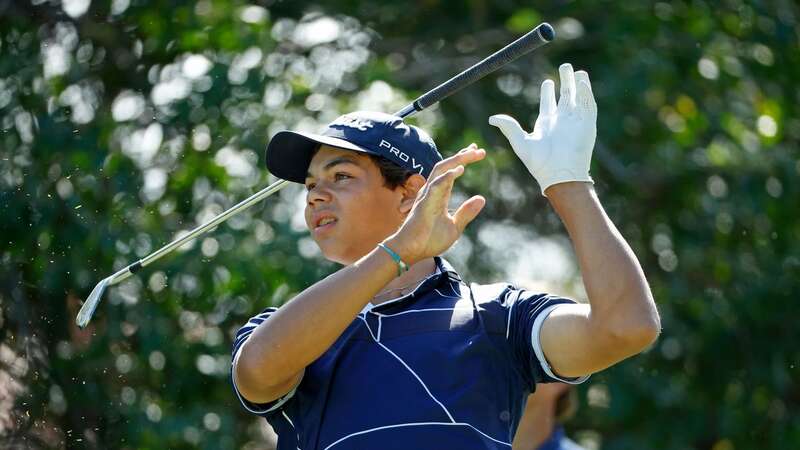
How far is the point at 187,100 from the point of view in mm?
6188

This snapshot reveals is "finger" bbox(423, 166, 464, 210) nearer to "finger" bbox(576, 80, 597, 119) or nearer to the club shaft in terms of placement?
"finger" bbox(576, 80, 597, 119)

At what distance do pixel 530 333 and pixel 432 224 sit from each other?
0.30m

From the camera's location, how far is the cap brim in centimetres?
325

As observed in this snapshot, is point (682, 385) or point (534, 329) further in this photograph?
point (682, 385)

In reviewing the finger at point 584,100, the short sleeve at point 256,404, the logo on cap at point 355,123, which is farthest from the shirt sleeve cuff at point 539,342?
the logo on cap at point 355,123

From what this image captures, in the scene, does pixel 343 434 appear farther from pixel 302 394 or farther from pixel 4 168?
pixel 4 168

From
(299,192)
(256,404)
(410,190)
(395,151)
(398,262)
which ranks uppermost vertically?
(398,262)

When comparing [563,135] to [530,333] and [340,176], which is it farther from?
[340,176]

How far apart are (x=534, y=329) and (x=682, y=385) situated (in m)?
4.41

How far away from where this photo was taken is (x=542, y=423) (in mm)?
4230

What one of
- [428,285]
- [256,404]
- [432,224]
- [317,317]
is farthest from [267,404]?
[432,224]

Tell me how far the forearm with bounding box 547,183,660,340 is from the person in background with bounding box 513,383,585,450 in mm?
1447

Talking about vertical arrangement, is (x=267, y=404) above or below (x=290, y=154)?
below

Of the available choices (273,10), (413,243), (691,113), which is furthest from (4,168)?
(413,243)
